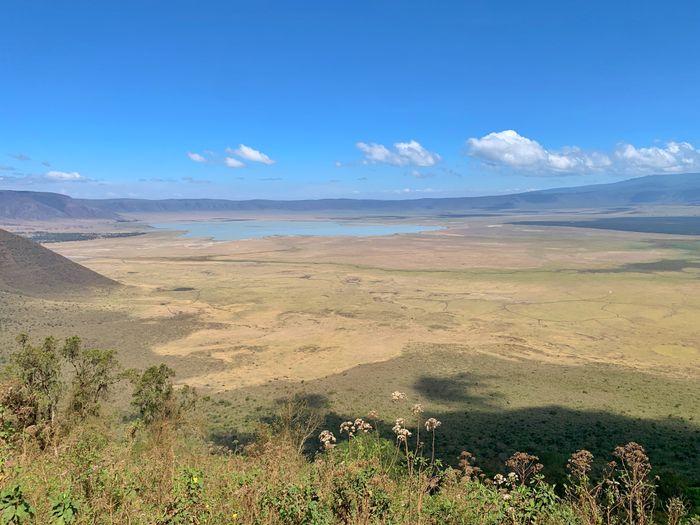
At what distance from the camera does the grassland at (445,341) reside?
21.3 m

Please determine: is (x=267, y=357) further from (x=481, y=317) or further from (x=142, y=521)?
(x=142, y=521)

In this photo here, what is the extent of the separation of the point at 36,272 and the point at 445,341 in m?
50.3

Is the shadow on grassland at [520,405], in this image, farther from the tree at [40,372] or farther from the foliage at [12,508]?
the foliage at [12,508]

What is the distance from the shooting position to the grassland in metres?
21.3

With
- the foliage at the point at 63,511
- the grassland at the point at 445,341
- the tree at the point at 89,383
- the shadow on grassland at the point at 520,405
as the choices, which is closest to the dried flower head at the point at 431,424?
the foliage at the point at 63,511

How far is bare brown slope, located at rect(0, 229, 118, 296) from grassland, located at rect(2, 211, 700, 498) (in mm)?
5367

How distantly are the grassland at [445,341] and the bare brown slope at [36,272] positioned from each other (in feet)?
17.6

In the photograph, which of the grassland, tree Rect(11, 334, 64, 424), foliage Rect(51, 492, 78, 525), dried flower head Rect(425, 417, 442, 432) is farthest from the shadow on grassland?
foliage Rect(51, 492, 78, 525)

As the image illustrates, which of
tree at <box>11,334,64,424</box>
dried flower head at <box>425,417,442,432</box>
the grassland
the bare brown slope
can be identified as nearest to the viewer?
dried flower head at <box>425,417,442,432</box>

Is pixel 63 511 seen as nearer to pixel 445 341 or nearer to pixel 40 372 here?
pixel 40 372

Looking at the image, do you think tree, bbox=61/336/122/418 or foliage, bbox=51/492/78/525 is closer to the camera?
foliage, bbox=51/492/78/525

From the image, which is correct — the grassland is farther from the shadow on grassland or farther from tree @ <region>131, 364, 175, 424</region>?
tree @ <region>131, 364, 175, 424</region>

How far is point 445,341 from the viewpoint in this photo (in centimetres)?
3756

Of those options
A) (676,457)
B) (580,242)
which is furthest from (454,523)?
(580,242)
